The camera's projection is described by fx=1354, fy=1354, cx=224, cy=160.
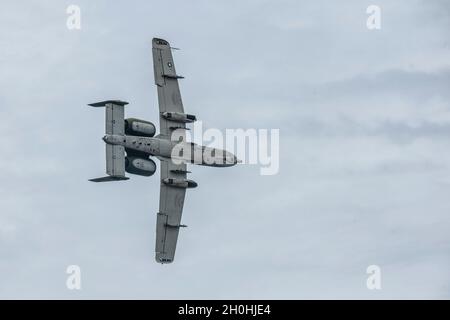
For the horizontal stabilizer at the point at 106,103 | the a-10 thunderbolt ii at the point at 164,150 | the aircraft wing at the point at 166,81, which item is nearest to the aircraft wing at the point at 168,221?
the a-10 thunderbolt ii at the point at 164,150

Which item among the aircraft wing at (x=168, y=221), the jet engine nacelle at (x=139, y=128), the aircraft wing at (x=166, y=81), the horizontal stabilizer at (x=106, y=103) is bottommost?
the aircraft wing at (x=168, y=221)

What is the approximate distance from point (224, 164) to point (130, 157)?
12.4 m

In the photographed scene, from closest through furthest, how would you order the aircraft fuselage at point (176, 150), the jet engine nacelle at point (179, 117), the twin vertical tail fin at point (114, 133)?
the twin vertical tail fin at point (114, 133)
the aircraft fuselage at point (176, 150)
the jet engine nacelle at point (179, 117)

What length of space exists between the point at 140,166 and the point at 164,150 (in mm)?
3523

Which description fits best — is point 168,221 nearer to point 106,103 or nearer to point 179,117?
point 179,117

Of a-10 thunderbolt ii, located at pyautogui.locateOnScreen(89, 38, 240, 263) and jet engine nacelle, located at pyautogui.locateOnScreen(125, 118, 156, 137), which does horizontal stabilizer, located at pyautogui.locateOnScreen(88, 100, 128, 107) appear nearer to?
a-10 thunderbolt ii, located at pyautogui.locateOnScreen(89, 38, 240, 263)

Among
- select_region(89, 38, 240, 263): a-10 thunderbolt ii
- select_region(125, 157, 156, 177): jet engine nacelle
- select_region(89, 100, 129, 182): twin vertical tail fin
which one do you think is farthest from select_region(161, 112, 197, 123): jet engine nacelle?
select_region(89, 100, 129, 182): twin vertical tail fin

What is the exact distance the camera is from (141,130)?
154 meters

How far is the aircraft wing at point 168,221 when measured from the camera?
16100 centimetres

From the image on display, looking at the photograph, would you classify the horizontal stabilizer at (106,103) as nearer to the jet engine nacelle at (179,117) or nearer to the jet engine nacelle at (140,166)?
the jet engine nacelle at (140,166)

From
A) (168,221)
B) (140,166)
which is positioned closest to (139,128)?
(140,166)

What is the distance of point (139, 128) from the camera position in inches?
6053
